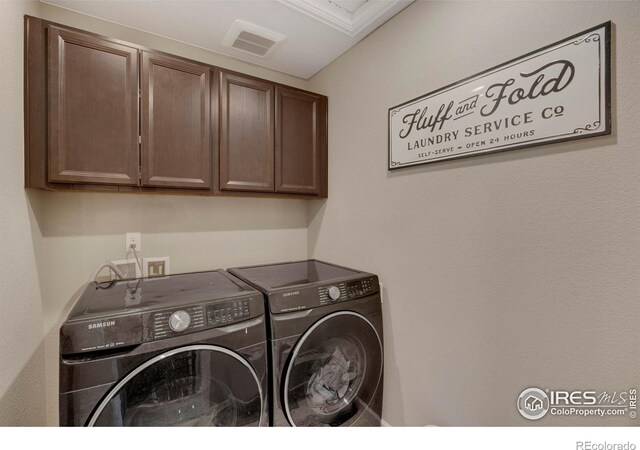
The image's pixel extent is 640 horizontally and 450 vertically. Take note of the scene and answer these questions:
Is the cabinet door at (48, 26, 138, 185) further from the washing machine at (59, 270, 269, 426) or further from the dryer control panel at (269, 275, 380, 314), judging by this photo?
the dryer control panel at (269, 275, 380, 314)

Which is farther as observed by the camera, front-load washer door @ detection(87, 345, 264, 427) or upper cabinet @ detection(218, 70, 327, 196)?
upper cabinet @ detection(218, 70, 327, 196)

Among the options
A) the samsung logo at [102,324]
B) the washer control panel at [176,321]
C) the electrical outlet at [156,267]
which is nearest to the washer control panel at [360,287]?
the washer control panel at [176,321]

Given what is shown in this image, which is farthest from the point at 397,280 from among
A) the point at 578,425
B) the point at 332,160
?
the point at 332,160

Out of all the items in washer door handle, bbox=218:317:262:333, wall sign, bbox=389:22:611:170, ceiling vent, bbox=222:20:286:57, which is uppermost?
ceiling vent, bbox=222:20:286:57

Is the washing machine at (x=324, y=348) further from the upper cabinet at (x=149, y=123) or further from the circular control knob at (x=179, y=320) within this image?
the upper cabinet at (x=149, y=123)

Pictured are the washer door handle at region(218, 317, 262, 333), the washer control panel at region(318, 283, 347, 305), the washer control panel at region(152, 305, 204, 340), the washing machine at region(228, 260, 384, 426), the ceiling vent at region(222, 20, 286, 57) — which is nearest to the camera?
the washer control panel at region(152, 305, 204, 340)

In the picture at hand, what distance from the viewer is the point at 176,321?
996mm

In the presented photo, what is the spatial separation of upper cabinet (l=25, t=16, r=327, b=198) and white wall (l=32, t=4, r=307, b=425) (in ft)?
0.38

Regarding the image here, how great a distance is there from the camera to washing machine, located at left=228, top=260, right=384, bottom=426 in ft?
3.94

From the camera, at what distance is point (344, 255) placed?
72.8 inches

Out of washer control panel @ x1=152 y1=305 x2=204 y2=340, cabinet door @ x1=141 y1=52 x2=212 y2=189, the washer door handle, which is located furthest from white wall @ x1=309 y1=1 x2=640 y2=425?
washer control panel @ x1=152 y1=305 x2=204 y2=340

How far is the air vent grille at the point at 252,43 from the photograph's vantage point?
1.60m

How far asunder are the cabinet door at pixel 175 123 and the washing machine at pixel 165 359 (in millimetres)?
618

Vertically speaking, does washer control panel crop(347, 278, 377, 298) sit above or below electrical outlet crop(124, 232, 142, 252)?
below
